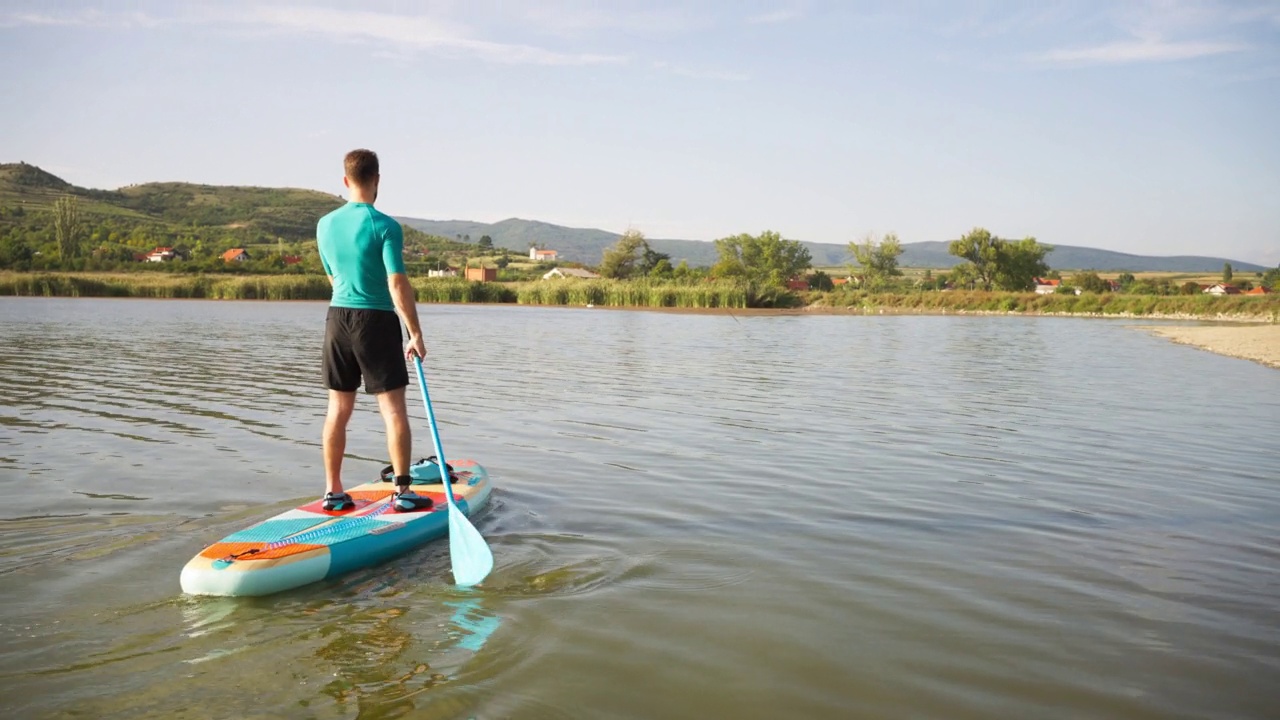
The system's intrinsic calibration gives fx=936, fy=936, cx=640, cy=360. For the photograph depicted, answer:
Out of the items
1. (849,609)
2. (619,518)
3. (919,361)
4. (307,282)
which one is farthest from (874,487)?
(307,282)

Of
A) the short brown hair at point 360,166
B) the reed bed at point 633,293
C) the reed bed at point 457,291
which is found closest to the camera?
the short brown hair at point 360,166

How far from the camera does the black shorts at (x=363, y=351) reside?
5734mm

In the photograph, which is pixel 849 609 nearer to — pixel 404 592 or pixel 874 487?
pixel 404 592

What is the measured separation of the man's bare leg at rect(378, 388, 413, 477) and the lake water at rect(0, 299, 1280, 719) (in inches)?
27.8

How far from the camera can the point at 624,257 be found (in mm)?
99812

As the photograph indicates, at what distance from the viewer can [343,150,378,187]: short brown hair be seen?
231 inches

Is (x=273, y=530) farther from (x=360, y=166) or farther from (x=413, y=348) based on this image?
(x=360, y=166)

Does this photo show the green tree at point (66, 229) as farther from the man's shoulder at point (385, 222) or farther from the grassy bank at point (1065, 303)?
the man's shoulder at point (385, 222)

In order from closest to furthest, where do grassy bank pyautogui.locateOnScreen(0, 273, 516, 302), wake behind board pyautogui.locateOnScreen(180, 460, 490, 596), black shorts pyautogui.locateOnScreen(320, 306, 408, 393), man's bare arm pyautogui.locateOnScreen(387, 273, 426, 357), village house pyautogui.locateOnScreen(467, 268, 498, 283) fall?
wake behind board pyautogui.locateOnScreen(180, 460, 490, 596) → man's bare arm pyautogui.locateOnScreen(387, 273, 426, 357) → black shorts pyautogui.locateOnScreen(320, 306, 408, 393) → grassy bank pyautogui.locateOnScreen(0, 273, 516, 302) → village house pyautogui.locateOnScreen(467, 268, 498, 283)

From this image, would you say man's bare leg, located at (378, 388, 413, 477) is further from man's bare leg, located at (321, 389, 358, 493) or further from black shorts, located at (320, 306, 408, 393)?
man's bare leg, located at (321, 389, 358, 493)

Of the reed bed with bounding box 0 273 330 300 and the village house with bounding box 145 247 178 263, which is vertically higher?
the village house with bounding box 145 247 178 263

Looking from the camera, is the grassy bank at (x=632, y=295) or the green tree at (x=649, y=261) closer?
the grassy bank at (x=632, y=295)

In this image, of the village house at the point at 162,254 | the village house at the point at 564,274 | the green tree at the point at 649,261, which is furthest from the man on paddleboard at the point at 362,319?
the green tree at the point at 649,261

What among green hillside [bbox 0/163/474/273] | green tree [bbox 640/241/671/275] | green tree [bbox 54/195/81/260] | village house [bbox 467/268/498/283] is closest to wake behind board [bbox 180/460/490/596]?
green hillside [bbox 0/163/474/273]
